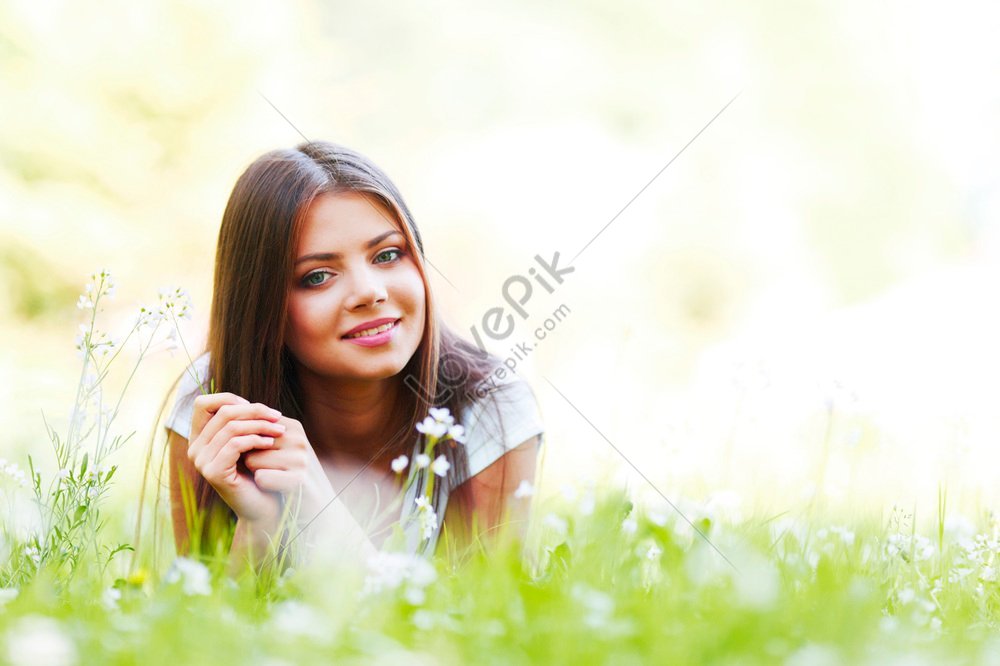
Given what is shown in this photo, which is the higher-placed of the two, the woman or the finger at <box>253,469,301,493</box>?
the woman

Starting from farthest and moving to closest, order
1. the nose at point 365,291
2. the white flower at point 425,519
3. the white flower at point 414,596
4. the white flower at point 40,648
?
the nose at point 365,291 < the white flower at point 425,519 < the white flower at point 414,596 < the white flower at point 40,648

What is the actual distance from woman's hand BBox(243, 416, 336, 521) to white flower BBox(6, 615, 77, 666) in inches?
40.8

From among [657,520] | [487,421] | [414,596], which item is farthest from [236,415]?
[657,520]

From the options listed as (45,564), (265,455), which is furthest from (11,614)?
(265,455)

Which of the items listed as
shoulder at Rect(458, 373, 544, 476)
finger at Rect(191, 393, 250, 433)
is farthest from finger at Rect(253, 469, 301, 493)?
shoulder at Rect(458, 373, 544, 476)

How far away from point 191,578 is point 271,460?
0.79 meters

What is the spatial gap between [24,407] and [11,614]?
149 inches

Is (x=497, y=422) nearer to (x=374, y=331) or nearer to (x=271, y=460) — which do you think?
(x=374, y=331)

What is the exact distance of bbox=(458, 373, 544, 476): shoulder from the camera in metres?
2.84

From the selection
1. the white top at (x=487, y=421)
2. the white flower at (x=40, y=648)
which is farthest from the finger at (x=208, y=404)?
the white flower at (x=40, y=648)

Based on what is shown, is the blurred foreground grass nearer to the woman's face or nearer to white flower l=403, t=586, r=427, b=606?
white flower l=403, t=586, r=427, b=606

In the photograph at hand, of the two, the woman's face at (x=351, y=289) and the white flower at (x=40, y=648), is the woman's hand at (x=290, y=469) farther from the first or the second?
the white flower at (x=40, y=648)

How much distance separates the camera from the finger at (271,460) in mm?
2311

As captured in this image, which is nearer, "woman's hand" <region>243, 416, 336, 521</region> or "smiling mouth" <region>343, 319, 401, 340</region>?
"woman's hand" <region>243, 416, 336, 521</region>
